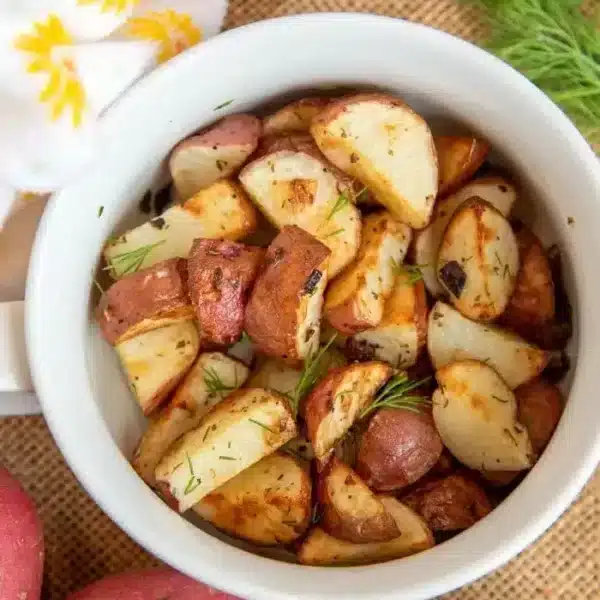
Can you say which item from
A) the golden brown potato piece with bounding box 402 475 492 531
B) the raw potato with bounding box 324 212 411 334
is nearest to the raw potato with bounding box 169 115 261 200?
the raw potato with bounding box 324 212 411 334

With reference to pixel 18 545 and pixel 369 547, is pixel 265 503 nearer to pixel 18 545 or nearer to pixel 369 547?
pixel 369 547

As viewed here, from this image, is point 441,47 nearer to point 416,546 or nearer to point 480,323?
point 480,323

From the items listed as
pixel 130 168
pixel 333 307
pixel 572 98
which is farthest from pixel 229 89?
pixel 572 98

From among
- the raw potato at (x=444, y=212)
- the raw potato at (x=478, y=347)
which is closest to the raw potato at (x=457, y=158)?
the raw potato at (x=444, y=212)

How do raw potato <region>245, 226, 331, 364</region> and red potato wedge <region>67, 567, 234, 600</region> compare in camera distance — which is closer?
raw potato <region>245, 226, 331, 364</region>

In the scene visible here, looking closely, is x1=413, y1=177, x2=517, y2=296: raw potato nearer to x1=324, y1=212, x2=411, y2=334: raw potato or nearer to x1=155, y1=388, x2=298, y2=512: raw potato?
x1=324, y1=212, x2=411, y2=334: raw potato

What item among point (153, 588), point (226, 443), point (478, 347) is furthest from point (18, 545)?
point (478, 347)
